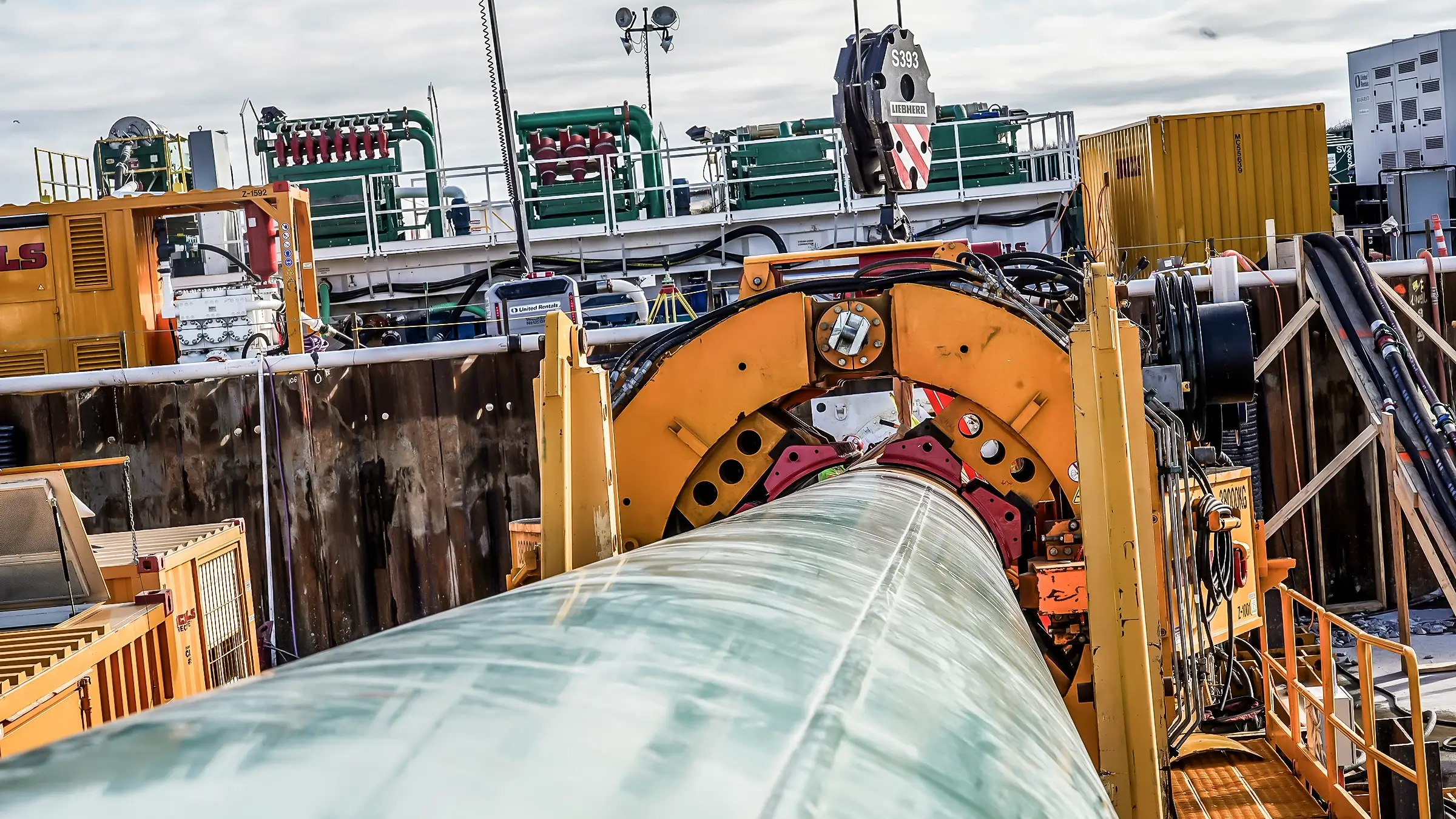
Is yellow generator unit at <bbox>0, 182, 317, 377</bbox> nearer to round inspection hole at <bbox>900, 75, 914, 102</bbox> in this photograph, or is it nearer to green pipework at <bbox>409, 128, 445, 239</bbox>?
green pipework at <bbox>409, 128, 445, 239</bbox>

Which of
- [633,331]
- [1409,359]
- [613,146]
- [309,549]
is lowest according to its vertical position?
[309,549]

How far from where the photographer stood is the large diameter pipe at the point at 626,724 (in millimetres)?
922

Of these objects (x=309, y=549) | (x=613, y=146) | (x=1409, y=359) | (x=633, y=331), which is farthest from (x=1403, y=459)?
(x=613, y=146)

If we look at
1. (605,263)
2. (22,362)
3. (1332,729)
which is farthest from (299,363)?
(605,263)

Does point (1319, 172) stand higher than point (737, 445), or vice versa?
point (1319, 172)

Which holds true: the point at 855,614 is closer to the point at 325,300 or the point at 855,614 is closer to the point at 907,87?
the point at 907,87

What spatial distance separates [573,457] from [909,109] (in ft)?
10.3

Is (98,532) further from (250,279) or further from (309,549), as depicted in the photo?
(250,279)

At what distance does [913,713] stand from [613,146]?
21473 millimetres

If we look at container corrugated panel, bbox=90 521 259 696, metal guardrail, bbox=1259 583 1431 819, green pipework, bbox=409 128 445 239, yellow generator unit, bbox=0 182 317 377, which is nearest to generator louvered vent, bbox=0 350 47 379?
yellow generator unit, bbox=0 182 317 377

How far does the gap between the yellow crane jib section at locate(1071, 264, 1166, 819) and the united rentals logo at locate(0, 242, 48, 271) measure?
1476cm

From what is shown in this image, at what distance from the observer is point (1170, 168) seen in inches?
654

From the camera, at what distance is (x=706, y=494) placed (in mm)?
4957

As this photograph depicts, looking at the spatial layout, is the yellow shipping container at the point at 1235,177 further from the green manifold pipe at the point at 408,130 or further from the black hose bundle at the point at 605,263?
the green manifold pipe at the point at 408,130
